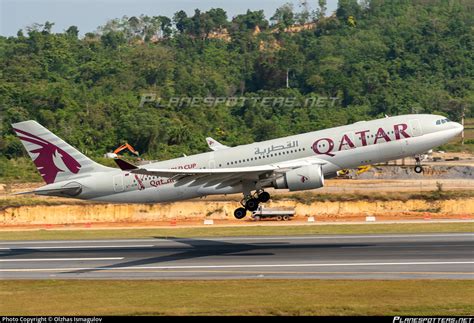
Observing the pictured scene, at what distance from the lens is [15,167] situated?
119 meters

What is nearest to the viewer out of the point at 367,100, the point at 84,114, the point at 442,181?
the point at 442,181

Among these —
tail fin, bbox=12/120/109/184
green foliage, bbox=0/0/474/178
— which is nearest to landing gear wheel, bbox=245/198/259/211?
tail fin, bbox=12/120/109/184

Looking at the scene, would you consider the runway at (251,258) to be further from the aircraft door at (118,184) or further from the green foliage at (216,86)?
the green foliage at (216,86)

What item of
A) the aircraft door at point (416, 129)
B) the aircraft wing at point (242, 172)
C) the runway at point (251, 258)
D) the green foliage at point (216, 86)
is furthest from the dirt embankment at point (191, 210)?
the aircraft door at point (416, 129)

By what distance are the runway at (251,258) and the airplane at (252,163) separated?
13.7 ft

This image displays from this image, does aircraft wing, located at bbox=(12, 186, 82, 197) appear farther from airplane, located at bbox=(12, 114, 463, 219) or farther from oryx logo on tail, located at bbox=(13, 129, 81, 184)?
oryx logo on tail, located at bbox=(13, 129, 81, 184)

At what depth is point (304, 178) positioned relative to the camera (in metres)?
56.5

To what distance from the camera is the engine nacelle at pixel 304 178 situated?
56.4m

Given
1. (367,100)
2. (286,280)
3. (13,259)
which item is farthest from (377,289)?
(367,100)

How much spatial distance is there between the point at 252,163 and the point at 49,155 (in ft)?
49.2

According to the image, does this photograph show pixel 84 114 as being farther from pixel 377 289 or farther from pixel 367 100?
pixel 377 289

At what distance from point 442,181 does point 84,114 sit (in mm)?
63340

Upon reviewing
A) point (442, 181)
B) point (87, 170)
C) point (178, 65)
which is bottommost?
point (442, 181)

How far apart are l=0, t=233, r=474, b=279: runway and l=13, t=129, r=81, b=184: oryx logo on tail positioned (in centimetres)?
600
